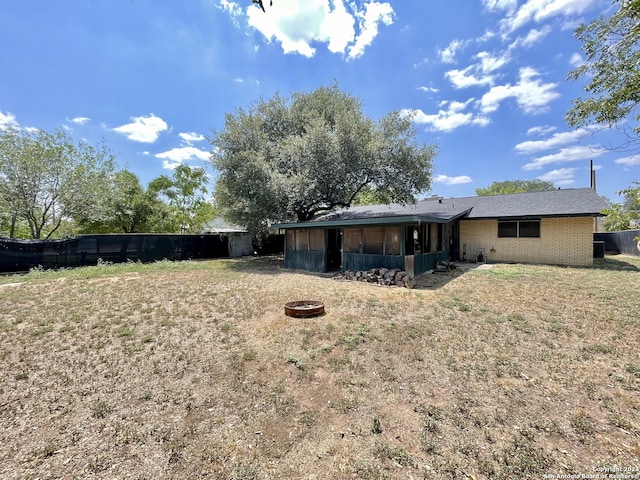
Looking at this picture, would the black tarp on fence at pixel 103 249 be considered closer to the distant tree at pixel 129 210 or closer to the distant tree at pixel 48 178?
the distant tree at pixel 48 178

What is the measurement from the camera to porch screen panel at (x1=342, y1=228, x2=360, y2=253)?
32.9ft

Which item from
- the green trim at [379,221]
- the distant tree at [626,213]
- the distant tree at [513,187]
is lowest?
the distant tree at [626,213]

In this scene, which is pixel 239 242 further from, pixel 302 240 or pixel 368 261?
pixel 368 261

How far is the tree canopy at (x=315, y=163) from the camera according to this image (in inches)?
474

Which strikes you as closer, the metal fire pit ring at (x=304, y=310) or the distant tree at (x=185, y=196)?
the metal fire pit ring at (x=304, y=310)

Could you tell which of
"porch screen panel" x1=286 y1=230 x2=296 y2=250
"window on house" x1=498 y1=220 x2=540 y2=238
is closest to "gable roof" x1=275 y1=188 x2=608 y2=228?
"window on house" x1=498 y1=220 x2=540 y2=238

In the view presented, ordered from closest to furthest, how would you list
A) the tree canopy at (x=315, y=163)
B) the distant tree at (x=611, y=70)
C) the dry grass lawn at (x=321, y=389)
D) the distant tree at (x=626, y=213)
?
the dry grass lawn at (x=321, y=389) < the distant tree at (x=626, y=213) < the distant tree at (x=611, y=70) < the tree canopy at (x=315, y=163)

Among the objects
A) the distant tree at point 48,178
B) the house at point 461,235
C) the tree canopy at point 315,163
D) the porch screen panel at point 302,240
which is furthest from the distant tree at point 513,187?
the distant tree at point 48,178

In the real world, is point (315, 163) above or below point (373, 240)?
above

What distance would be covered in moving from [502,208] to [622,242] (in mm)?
9488

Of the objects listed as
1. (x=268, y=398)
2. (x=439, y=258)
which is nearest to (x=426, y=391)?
(x=268, y=398)

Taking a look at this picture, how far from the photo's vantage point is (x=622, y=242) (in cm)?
1573

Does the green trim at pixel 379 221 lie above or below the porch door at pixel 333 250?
above

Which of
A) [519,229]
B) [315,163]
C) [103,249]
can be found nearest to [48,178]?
[103,249]
